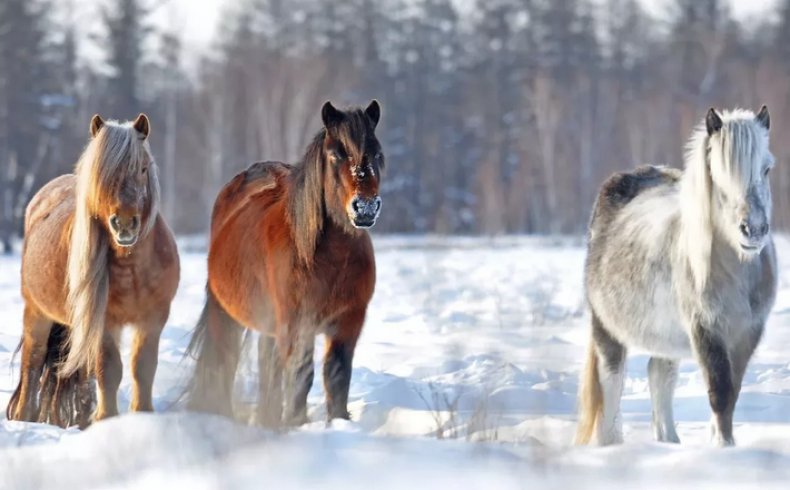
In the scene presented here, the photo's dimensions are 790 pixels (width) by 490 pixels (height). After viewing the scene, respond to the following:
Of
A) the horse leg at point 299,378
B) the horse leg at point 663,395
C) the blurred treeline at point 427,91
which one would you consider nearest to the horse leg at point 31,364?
the horse leg at point 299,378

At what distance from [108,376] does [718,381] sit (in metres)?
2.68

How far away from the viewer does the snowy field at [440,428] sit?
9.24ft

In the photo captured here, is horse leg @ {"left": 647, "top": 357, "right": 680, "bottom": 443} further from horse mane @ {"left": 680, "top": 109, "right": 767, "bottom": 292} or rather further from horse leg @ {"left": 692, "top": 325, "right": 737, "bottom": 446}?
horse mane @ {"left": 680, "top": 109, "right": 767, "bottom": 292}

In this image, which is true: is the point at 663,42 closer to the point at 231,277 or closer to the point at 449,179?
the point at 449,179

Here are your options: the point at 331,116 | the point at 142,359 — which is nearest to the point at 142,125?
the point at 331,116

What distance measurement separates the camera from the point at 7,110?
26.4 metres

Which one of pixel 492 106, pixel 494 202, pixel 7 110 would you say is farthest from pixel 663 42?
pixel 7 110

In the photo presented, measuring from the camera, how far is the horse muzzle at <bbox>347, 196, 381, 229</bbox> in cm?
451

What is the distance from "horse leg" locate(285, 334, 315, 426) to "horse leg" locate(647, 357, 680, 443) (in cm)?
171

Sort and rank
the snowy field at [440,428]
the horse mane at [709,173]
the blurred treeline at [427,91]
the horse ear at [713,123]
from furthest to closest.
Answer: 1. the blurred treeline at [427,91]
2. the horse ear at [713,123]
3. the horse mane at [709,173]
4. the snowy field at [440,428]

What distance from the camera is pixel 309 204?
4828 millimetres

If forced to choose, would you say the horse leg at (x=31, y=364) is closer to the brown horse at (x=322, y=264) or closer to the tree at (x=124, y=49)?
the brown horse at (x=322, y=264)

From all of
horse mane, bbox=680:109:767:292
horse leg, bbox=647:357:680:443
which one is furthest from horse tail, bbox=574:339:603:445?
horse mane, bbox=680:109:767:292

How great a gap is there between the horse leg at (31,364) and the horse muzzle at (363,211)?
2.00m
